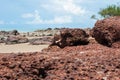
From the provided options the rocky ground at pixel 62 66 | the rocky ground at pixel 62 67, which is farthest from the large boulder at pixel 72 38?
the rocky ground at pixel 62 67

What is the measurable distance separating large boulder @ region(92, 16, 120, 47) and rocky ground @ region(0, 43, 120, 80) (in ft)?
9.23

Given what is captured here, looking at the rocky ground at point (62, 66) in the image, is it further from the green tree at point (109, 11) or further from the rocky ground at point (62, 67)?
the green tree at point (109, 11)

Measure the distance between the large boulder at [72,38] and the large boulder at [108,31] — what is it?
277mm

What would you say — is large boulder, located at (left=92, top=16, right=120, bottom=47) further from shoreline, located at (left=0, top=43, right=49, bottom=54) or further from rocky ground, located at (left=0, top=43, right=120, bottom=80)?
shoreline, located at (left=0, top=43, right=49, bottom=54)

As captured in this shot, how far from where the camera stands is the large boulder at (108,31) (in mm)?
6832

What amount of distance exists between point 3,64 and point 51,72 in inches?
19.4

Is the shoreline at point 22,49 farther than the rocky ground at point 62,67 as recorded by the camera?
Yes

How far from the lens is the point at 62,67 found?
145 inches

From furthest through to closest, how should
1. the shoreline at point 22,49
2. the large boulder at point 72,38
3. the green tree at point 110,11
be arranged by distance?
the green tree at point 110,11
the shoreline at point 22,49
the large boulder at point 72,38

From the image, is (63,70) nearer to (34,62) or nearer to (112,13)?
(34,62)

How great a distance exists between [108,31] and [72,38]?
766mm

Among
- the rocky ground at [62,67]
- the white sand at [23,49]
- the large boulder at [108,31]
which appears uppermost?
the large boulder at [108,31]

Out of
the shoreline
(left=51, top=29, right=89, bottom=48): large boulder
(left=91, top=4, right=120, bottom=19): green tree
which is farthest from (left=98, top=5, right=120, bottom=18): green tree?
(left=51, top=29, right=89, bottom=48): large boulder

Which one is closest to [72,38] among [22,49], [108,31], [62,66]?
[108,31]
